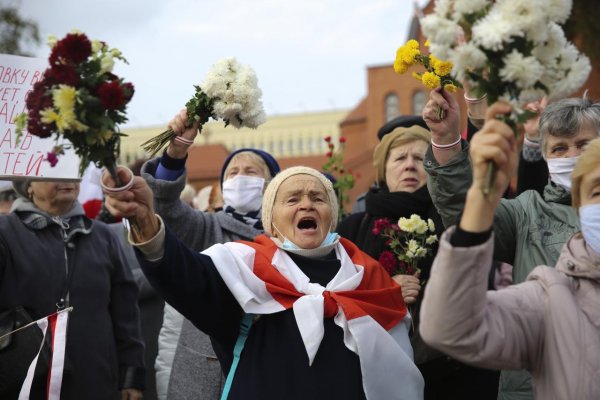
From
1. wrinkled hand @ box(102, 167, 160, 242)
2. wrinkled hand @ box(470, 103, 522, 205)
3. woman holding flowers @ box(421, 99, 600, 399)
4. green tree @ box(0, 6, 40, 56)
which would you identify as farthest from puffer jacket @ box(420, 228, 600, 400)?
green tree @ box(0, 6, 40, 56)

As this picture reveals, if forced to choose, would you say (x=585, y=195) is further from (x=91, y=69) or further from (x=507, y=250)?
(x=91, y=69)

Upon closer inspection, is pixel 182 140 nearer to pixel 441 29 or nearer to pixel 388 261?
pixel 388 261

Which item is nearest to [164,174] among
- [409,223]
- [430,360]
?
[409,223]

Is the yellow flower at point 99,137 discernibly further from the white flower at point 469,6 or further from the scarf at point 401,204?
the scarf at point 401,204

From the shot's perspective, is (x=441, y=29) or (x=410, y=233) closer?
(x=441, y=29)

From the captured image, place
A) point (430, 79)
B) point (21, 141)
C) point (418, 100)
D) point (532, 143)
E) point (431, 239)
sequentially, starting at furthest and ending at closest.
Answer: point (418, 100), point (532, 143), point (431, 239), point (21, 141), point (430, 79)

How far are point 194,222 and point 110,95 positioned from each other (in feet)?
7.22

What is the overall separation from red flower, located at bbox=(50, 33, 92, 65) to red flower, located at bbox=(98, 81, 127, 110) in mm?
129

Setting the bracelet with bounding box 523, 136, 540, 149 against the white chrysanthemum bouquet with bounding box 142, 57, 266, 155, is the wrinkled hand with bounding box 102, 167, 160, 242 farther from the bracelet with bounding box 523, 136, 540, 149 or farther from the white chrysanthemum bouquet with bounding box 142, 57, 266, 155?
the bracelet with bounding box 523, 136, 540, 149

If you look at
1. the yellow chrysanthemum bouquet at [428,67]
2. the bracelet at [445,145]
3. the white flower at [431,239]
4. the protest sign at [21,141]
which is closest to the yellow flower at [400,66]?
the yellow chrysanthemum bouquet at [428,67]

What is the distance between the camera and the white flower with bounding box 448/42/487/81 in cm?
275

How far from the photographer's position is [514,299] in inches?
119

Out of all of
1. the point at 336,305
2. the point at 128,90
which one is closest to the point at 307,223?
the point at 336,305

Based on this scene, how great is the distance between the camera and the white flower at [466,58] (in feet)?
9.02
